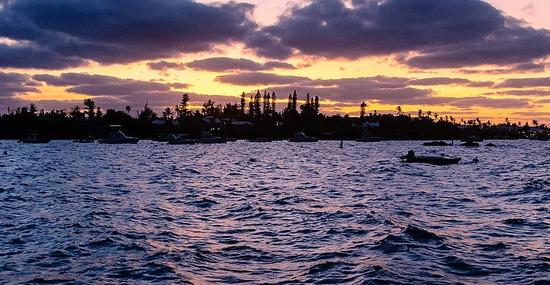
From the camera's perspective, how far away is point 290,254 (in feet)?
71.5

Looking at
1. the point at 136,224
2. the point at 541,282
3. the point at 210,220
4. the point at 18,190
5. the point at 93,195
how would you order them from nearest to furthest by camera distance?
the point at 541,282
the point at 136,224
the point at 210,220
the point at 93,195
the point at 18,190

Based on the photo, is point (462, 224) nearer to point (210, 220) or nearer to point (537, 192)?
point (210, 220)

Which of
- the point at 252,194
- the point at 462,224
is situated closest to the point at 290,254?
the point at 462,224

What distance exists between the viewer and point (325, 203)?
38688 millimetres

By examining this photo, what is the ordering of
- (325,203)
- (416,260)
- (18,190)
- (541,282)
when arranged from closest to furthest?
(541,282), (416,260), (325,203), (18,190)

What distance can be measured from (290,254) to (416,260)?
5366 millimetres

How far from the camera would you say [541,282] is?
58.2ft

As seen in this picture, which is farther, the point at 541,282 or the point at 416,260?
the point at 416,260

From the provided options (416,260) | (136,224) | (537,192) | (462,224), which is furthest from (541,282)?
(537,192)

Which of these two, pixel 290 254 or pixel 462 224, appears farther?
pixel 462 224

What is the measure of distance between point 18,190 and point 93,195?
964 cm

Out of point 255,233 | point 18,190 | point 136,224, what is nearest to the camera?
point 255,233

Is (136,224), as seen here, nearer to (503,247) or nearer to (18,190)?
(503,247)

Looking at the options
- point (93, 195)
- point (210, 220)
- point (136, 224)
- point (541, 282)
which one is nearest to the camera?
point (541, 282)
